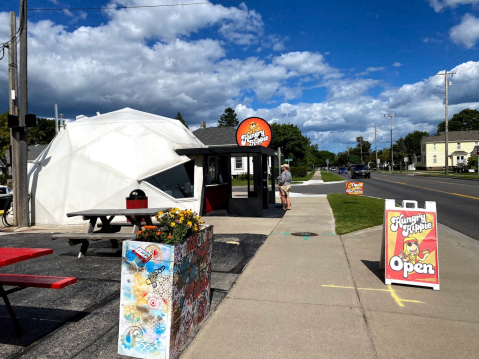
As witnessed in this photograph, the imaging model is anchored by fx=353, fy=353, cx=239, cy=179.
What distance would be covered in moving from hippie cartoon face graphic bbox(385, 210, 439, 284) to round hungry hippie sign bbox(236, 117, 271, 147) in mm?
10070

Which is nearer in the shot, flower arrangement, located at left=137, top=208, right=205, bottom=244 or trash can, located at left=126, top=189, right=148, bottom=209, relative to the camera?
flower arrangement, located at left=137, top=208, right=205, bottom=244

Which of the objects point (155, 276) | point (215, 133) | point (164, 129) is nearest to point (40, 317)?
point (155, 276)

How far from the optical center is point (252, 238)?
8.34 m

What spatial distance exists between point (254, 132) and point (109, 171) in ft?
21.6

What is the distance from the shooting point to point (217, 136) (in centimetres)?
4331

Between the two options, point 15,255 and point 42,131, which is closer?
point 15,255

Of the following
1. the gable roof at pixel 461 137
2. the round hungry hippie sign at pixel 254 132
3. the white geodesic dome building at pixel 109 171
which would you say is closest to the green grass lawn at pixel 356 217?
the round hungry hippie sign at pixel 254 132

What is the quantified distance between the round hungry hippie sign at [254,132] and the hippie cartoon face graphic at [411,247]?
10070mm

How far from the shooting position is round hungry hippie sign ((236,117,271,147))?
15.2 metres

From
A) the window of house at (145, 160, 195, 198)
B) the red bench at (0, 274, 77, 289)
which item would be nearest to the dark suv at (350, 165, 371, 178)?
the window of house at (145, 160, 195, 198)

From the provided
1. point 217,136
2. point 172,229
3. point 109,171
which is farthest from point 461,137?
point 172,229

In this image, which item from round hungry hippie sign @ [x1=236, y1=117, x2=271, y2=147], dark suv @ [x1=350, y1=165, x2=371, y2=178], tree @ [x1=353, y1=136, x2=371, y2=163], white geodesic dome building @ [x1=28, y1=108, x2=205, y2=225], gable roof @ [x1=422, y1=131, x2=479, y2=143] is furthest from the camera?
tree @ [x1=353, y1=136, x2=371, y2=163]

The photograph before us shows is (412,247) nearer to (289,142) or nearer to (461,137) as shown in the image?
(289,142)

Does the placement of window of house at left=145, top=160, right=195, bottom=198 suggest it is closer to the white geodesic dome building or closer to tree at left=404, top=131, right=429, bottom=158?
the white geodesic dome building
